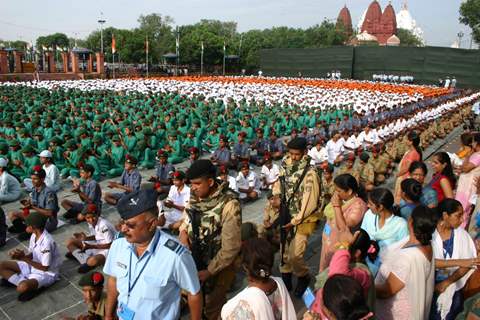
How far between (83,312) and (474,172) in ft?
14.3

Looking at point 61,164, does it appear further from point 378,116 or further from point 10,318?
point 378,116

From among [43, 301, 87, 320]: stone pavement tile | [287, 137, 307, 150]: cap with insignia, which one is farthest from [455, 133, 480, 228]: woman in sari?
[43, 301, 87, 320]: stone pavement tile

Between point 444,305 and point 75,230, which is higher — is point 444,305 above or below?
above

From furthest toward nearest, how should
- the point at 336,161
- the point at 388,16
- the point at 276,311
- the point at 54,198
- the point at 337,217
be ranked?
1. the point at 388,16
2. the point at 336,161
3. the point at 54,198
4. the point at 337,217
5. the point at 276,311

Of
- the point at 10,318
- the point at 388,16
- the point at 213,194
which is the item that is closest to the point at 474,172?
the point at 213,194

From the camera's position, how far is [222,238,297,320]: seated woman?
192 cm

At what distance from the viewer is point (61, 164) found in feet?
27.3

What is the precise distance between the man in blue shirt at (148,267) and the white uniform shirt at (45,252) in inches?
88.9

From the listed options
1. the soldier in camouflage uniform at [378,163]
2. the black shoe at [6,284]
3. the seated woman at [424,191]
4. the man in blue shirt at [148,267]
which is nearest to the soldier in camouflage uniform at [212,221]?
the man in blue shirt at [148,267]

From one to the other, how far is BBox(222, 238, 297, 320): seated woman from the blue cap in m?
0.57

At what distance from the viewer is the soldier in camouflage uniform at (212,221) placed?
2.66 meters

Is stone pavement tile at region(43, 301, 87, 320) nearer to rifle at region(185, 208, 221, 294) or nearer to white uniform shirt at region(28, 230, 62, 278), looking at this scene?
white uniform shirt at region(28, 230, 62, 278)

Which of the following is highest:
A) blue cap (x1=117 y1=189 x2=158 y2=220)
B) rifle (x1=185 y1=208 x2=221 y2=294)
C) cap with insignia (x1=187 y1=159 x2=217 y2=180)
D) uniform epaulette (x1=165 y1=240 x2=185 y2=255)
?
cap with insignia (x1=187 y1=159 x2=217 y2=180)

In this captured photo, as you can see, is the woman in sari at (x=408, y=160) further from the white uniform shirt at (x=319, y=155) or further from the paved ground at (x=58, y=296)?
the white uniform shirt at (x=319, y=155)
